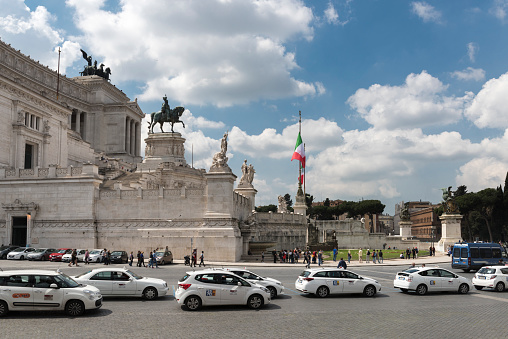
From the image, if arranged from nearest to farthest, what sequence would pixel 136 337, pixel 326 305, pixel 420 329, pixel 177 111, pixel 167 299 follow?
pixel 136 337, pixel 420 329, pixel 326 305, pixel 167 299, pixel 177 111

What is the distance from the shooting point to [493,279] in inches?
907

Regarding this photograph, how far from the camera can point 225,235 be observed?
42344 mm

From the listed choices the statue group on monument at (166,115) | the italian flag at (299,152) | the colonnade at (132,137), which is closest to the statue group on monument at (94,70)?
the colonnade at (132,137)

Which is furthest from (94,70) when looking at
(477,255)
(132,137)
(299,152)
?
(477,255)

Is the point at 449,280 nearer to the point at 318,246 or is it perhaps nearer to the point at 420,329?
the point at 420,329

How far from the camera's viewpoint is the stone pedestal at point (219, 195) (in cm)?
4291

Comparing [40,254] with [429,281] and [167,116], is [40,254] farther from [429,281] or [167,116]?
[167,116]

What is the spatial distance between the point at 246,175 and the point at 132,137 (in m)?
54.1

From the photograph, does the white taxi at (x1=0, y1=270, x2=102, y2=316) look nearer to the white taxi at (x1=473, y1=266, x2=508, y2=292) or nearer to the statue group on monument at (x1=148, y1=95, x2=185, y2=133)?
the white taxi at (x1=473, y1=266, x2=508, y2=292)

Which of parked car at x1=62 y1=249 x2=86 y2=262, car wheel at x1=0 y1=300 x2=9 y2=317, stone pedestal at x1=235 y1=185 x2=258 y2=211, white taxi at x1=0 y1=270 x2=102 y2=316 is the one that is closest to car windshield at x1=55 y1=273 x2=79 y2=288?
white taxi at x1=0 y1=270 x2=102 y2=316

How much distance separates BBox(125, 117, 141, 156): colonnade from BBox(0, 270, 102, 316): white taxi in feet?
294

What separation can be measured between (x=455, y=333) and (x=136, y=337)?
883 centimetres

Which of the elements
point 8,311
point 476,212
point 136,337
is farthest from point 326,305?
point 476,212

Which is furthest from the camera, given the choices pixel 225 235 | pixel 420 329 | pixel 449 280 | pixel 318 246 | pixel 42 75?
pixel 42 75
